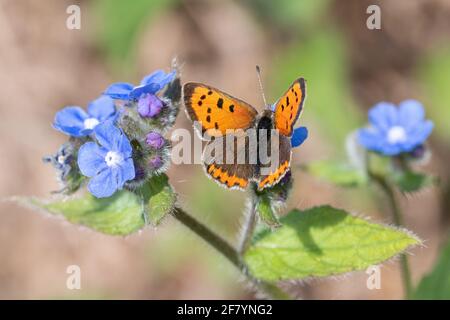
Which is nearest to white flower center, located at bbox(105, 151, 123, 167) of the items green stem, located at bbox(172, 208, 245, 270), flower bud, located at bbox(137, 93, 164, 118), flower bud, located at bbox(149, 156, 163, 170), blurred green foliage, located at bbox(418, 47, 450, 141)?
flower bud, located at bbox(149, 156, 163, 170)

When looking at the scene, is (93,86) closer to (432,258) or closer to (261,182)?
(432,258)

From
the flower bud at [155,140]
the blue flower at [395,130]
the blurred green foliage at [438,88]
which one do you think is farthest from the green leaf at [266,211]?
the blurred green foliage at [438,88]

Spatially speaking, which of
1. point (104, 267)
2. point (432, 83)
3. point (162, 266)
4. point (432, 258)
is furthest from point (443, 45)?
point (104, 267)

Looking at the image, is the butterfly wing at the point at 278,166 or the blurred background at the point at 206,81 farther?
the blurred background at the point at 206,81

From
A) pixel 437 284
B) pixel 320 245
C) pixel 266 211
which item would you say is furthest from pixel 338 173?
pixel 266 211

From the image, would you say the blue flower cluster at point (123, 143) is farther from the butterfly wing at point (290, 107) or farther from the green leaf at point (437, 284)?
the green leaf at point (437, 284)

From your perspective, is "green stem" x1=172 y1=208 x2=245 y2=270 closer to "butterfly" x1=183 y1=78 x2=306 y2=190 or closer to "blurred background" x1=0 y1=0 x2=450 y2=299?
"butterfly" x1=183 y1=78 x2=306 y2=190
